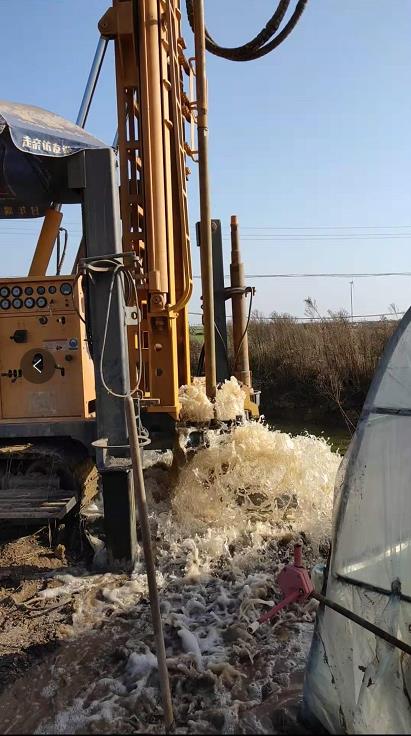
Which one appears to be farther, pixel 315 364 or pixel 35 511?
pixel 315 364

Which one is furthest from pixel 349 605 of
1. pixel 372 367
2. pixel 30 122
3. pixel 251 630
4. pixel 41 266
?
pixel 372 367

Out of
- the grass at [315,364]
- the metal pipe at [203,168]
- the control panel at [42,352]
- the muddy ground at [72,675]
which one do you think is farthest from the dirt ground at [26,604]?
the grass at [315,364]

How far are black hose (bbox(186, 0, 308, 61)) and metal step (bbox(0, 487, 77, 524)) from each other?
594 centimetres

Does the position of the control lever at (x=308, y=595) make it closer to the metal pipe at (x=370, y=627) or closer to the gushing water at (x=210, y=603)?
the metal pipe at (x=370, y=627)

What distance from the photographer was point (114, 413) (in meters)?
4.70

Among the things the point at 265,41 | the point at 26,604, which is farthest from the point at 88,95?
the point at 26,604

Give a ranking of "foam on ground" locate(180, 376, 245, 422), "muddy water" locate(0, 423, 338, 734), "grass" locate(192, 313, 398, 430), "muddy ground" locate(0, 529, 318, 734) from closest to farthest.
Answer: "muddy ground" locate(0, 529, 318, 734) → "muddy water" locate(0, 423, 338, 734) → "foam on ground" locate(180, 376, 245, 422) → "grass" locate(192, 313, 398, 430)

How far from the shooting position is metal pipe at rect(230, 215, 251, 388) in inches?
327

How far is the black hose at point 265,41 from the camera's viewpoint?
7.34 m

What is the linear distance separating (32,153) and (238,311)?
4.49 meters

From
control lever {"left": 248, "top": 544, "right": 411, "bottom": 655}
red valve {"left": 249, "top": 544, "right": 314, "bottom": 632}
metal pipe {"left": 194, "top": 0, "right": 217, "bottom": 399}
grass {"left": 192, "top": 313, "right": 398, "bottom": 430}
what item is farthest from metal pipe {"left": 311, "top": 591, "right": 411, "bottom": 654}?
grass {"left": 192, "top": 313, "right": 398, "bottom": 430}

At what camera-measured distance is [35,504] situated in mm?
4855

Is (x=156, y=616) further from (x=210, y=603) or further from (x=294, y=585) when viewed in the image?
(x=210, y=603)

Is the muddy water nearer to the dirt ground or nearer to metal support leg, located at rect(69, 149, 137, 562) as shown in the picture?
the dirt ground
